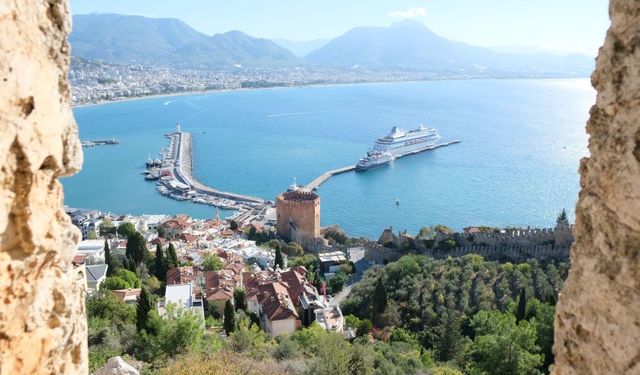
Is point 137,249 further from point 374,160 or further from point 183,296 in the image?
point 374,160

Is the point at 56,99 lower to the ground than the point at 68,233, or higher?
higher

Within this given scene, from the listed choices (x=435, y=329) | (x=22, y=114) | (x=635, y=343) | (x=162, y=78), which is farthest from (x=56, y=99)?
(x=162, y=78)

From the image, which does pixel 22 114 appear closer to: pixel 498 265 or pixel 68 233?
pixel 68 233

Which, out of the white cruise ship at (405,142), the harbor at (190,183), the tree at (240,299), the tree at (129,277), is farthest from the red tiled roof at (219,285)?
the white cruise ship at (405,142)

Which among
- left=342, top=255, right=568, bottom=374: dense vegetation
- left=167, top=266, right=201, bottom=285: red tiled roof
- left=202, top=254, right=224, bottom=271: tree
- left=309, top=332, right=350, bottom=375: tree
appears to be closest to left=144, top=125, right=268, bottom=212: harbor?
left=202, top=254, right=224, bottom=271: tree

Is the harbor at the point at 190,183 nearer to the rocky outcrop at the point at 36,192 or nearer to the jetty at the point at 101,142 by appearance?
the jetty at the point at 101,142

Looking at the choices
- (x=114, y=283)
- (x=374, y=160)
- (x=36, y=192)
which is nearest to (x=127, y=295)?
(x=114, y=283)
